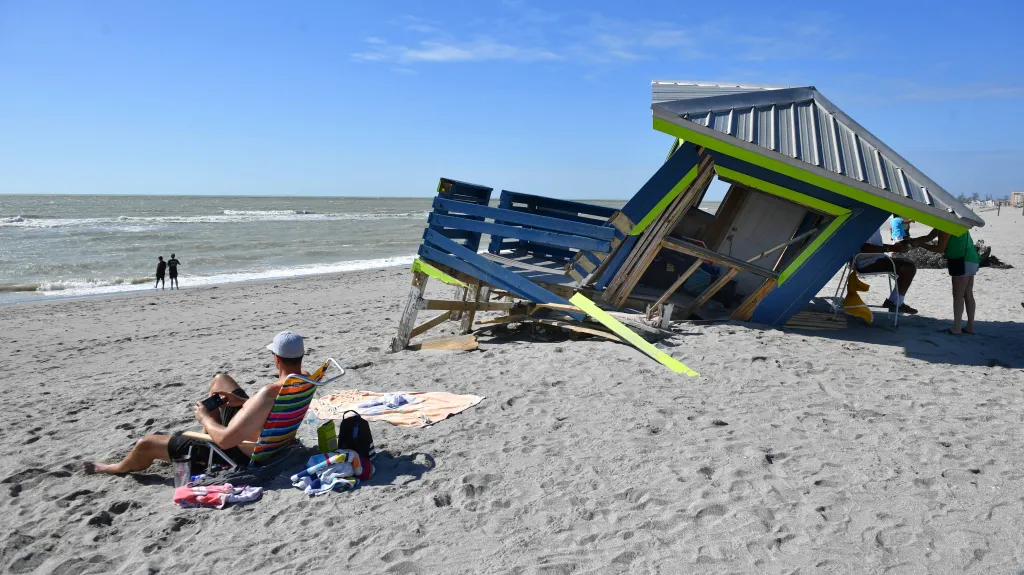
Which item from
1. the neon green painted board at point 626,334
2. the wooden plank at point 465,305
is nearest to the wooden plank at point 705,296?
the neon green painted board at point 626,334

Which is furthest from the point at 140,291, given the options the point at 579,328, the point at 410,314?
the point at 579,328

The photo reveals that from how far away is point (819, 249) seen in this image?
25.6 feet

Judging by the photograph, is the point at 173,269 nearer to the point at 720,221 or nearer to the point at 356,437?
the point at 720,221

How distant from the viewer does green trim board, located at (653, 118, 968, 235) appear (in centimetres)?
668

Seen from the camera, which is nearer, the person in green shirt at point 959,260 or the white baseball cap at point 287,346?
the white baseball cap at point 287,346

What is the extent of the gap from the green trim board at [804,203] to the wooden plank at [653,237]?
18 cm

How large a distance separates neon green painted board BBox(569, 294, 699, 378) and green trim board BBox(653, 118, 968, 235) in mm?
2048

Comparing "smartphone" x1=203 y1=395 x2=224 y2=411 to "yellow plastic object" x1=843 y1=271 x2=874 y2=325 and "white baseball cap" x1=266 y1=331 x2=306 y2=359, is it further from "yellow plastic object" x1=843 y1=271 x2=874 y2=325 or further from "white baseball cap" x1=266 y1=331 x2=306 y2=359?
"yellow plastic object" x1=843 y1=271 x2=874 y2=325

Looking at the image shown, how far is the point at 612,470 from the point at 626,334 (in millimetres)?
3009

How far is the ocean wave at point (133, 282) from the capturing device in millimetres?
19586

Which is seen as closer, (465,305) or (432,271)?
(432,271)

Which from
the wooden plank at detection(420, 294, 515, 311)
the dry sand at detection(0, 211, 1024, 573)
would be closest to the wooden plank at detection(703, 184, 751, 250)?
the dry sand at detection(0, 211, 1024, 573)

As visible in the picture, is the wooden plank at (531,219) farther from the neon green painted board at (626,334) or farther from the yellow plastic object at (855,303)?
the yellow plastic object at (855,303)

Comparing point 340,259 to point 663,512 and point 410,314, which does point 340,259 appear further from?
point 663,512
